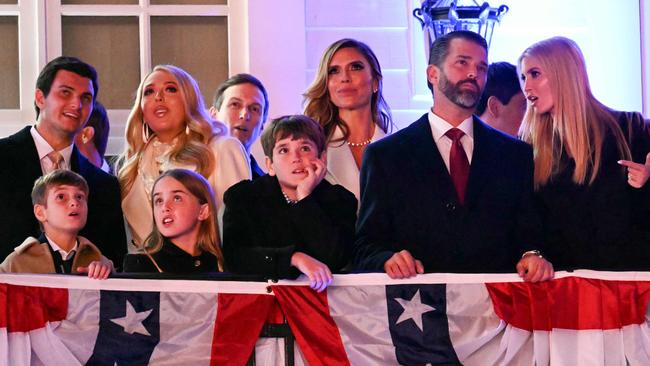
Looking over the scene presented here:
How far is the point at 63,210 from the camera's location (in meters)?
4.91

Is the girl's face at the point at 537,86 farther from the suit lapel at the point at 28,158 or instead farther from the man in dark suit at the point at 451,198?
the suit lapel at the point at 28,158

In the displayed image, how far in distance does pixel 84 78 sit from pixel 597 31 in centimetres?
373

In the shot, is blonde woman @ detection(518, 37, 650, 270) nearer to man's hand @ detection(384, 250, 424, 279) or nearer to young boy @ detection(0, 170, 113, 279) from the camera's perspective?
man's hand @ detection(384, 250, 424, 279)

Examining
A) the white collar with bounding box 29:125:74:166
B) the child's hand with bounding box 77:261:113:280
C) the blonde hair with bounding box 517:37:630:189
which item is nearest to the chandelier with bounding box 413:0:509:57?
the blonde hair with bounding box 517:37:630:189

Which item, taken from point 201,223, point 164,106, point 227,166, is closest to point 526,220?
point 201,223

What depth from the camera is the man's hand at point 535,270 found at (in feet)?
14.4

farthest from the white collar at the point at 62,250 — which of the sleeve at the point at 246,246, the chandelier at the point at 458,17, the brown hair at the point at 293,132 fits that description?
the chandelier at the point at 458,17

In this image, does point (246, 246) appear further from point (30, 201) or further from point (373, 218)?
point (30, 201)

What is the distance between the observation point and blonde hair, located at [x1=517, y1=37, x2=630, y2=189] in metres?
4.83

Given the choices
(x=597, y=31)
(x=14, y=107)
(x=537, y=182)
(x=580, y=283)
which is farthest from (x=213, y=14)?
(x=580, y=283)

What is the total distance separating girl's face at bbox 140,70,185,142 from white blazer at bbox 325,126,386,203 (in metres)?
0.73

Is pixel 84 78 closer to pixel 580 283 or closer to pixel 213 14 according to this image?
pixel 213 14

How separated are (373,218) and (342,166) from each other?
891 millimetres

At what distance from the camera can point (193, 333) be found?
14.5 feet
